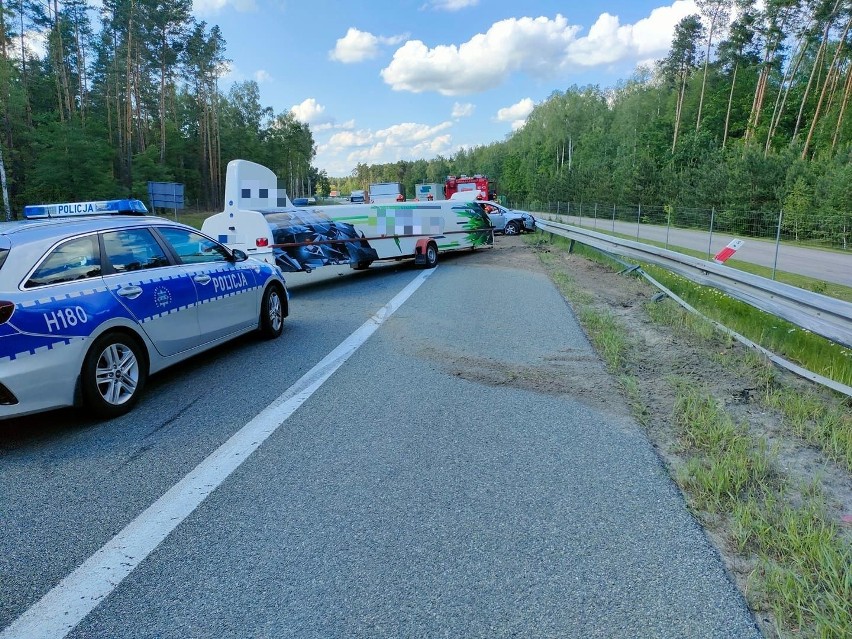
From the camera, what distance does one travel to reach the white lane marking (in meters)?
2.45

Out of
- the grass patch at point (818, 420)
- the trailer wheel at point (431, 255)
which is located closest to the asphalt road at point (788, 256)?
the trailer wheel at point (431, 255)

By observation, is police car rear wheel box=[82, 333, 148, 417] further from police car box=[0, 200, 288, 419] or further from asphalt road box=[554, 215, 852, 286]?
asphalt road box=[554, 215, 852, 286]

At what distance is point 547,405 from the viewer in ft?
17.0

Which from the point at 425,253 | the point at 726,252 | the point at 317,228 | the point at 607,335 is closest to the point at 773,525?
the point at 607,335

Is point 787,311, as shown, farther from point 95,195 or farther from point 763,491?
point 95,195

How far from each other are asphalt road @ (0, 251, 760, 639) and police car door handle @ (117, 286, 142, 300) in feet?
3.27

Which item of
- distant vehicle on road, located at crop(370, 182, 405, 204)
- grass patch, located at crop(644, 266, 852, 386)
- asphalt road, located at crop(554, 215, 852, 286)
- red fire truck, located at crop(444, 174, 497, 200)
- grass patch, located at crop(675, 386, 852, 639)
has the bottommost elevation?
grass patch, located at crop(675, 386, 852, 639)

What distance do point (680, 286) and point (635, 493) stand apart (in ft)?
27.4

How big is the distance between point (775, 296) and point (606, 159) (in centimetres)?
7481

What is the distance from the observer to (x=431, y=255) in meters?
16.9

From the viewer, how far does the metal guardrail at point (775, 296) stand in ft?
16.9

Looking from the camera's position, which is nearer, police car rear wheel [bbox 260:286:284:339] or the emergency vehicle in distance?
police car rear wheel [bbox 260:286:284:339]

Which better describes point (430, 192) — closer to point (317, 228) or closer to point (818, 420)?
point (317, 228)

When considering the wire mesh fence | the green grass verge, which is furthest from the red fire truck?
the green grass verge
